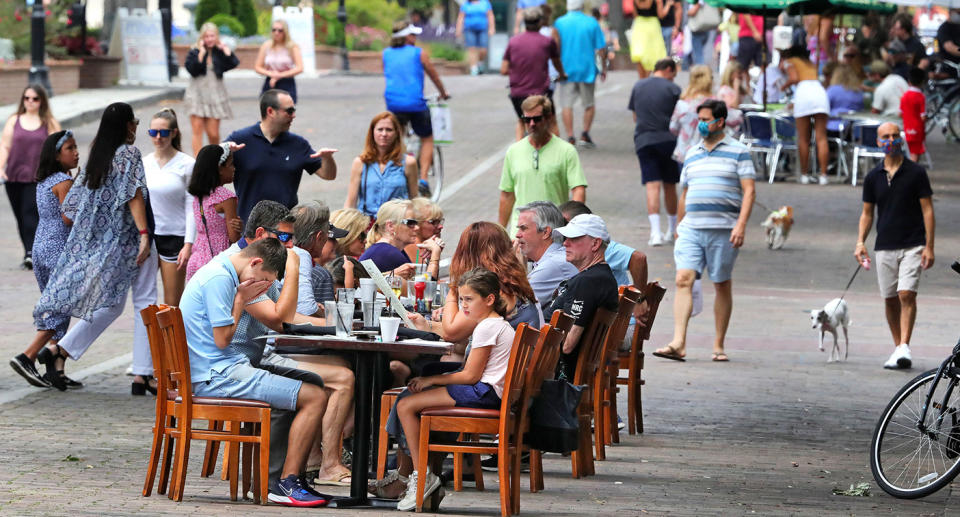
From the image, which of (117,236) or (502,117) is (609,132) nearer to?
(502,117)

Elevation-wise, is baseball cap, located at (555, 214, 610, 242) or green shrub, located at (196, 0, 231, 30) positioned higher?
green shrub, located at (196, 0, 231, 30)

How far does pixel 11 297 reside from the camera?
15.3 m

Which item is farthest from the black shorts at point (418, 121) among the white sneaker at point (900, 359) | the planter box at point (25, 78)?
the planter box at point (25, 78)

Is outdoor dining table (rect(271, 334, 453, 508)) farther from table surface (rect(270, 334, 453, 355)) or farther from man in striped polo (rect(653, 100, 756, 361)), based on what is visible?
man in striped polo (rect(653, 100, 756, 361))

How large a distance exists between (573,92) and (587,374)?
52.0ft

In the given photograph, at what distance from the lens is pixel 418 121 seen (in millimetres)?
18938

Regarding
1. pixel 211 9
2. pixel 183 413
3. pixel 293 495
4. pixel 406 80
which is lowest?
pixel 293 495

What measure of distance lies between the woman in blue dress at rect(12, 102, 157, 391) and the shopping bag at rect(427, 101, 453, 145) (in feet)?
26.6

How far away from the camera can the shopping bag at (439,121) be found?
19.2m

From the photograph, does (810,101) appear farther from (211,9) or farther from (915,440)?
(211,9)

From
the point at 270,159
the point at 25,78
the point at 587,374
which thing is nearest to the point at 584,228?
the point at 587,374

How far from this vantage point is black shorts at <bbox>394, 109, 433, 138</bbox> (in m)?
18.8

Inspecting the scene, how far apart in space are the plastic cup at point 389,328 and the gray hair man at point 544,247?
206 centimetres

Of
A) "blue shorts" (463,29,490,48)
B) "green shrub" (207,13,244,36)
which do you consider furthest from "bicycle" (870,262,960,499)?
"blue shorts" (463,29,490,48)
